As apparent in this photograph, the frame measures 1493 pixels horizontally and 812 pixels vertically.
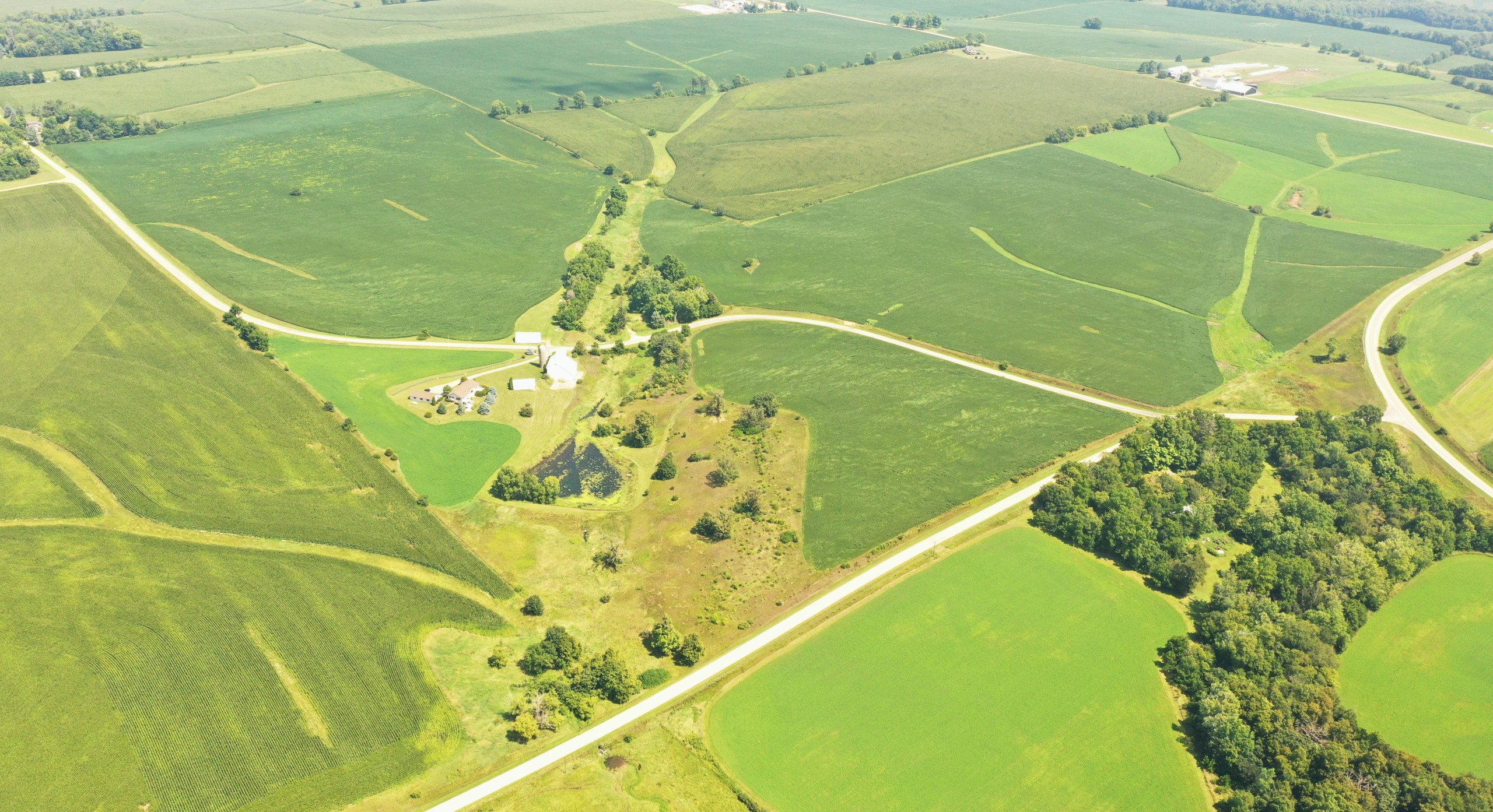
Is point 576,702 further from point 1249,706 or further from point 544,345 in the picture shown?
point 544,345

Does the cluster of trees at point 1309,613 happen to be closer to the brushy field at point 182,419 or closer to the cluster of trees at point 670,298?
the brushy field at point 182,419

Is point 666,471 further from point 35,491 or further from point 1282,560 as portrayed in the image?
point 35,491

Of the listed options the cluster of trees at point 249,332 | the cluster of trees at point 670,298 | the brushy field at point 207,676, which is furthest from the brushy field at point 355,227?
the brushy field at point 207,676

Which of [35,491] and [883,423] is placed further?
[883,423]

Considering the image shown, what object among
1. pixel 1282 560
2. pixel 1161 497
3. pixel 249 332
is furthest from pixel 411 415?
pixel 1282 560

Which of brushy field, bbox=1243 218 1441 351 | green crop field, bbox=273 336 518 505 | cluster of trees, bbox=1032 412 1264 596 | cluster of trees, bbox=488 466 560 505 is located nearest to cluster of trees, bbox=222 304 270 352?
green crop field, bbox=273 336 518 505
